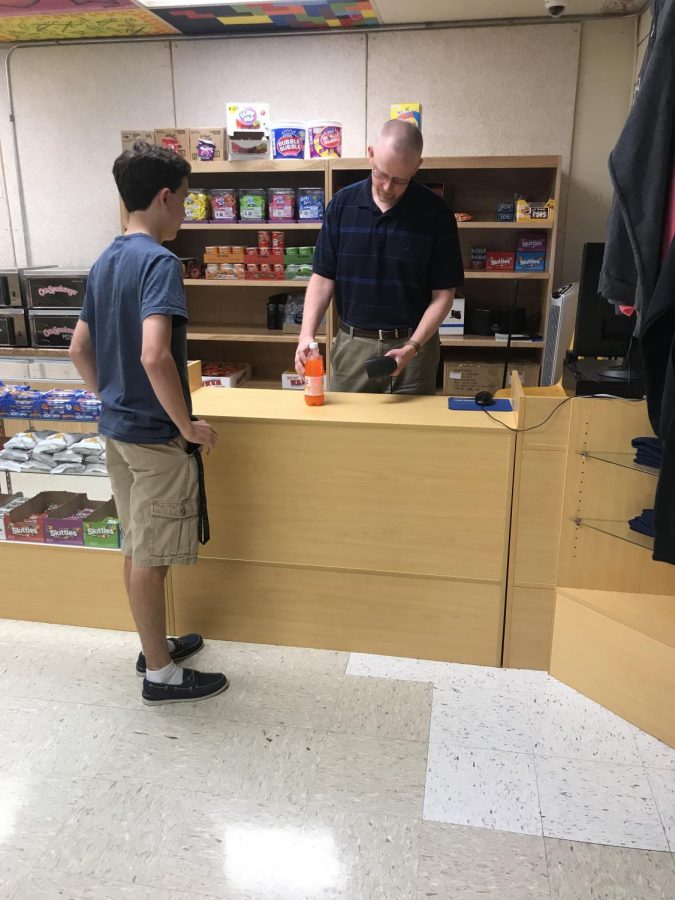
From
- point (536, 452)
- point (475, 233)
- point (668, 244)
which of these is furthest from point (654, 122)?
point (475, 233)

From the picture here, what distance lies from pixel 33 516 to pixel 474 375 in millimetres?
2728

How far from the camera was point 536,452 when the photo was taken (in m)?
2.19

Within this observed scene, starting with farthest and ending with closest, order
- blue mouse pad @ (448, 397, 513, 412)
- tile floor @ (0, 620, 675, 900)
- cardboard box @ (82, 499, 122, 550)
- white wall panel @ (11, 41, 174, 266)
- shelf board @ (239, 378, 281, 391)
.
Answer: shelf board @ (239, 378, 281, 391) → white wall panel @ (11, 41, 174, 266) → cardboard box @ (82, 499, 122, 550) → blue mouse pad @ (448, 397, 513, 412) → tile floor @ (0, 620, 675, 900)

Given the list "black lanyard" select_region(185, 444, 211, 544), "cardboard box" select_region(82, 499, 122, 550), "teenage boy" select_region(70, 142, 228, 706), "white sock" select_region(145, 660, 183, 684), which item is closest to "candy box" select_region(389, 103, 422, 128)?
"teenage boy" select_region(70, 142, 228, 706)

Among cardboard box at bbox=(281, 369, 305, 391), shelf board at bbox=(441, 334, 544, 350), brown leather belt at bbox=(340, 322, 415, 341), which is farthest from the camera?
cardboard box at bbox=(281, 369, 305, 391)

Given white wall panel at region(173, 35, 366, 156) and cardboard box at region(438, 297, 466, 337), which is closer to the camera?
cardboard box at region(438, 297, 466, 337)

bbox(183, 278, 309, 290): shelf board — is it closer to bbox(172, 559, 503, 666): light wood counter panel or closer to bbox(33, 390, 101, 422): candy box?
bbox(33, 390, 101, 422): candy box

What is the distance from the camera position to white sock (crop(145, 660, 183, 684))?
221cm

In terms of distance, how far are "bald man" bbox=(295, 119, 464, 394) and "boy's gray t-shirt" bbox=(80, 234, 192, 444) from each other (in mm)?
627

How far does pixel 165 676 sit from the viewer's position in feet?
7.23

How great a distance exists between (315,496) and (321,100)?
330cm

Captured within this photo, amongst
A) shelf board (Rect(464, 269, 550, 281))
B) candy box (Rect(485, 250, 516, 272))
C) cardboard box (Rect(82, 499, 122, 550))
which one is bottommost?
cardboard box (Rect(82, 499, 122, 550))

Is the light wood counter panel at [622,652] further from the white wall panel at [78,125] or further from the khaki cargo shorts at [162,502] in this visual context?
the white wall panel at [78,125]

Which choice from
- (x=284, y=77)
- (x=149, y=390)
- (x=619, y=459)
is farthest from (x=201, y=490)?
(x=284, y=77)
